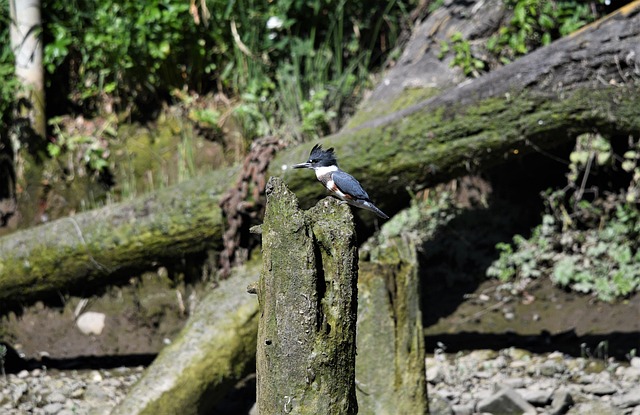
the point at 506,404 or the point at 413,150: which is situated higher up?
the point at 413,150

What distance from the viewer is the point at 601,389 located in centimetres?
477

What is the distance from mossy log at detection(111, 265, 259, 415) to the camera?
4.62m

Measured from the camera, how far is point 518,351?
5.45 meters

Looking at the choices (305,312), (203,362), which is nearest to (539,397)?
(203,362)

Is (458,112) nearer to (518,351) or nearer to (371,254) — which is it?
(371,254)

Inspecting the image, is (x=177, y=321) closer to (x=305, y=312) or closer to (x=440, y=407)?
(x=440, y=407)

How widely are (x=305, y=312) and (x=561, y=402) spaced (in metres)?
2.57

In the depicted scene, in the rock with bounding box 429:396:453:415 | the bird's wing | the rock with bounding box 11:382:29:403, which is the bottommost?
the rock with bounding box 11:382:29:403

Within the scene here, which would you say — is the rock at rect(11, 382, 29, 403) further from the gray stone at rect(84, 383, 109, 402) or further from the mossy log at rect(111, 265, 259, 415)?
the mossy log at rect(111, 265, 259, 415)

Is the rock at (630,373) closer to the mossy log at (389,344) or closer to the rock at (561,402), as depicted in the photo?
the rock at (561,402)

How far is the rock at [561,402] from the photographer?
4609 mm

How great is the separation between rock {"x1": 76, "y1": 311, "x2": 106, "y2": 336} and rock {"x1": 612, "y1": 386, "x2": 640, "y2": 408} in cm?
354

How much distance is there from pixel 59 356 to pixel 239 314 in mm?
1945

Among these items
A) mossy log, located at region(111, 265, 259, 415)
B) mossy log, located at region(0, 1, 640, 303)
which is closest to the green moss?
mossy log, located at region(0, 1, 640, 303)
